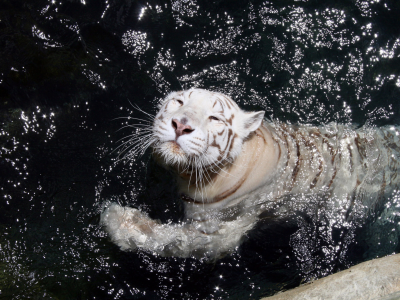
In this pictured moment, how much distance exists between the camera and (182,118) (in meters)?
2.42

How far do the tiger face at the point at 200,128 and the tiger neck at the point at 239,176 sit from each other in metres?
0.12

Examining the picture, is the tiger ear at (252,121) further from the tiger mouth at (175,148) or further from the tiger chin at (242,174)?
the tiger mouth at (175,148)

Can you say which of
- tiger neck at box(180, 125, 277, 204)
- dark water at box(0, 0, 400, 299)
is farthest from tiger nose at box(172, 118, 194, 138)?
dark water at box(0, 0, 400, 299)

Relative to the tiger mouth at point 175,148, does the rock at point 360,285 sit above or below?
below

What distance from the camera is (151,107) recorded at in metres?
4.08

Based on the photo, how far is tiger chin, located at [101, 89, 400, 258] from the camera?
2773 mm

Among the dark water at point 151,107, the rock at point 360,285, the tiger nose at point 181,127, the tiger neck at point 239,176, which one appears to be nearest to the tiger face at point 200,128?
the tiger nose at point 181,127

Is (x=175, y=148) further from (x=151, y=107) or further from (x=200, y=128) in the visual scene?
(x=151, y=107)

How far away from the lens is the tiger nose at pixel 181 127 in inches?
93.9

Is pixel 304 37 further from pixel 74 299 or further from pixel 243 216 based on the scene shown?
pixel 74 299

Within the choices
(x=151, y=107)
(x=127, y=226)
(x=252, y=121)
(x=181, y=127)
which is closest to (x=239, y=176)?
(x=252, y=121)

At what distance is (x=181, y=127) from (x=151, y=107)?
180cm

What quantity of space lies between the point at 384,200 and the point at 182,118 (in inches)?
104

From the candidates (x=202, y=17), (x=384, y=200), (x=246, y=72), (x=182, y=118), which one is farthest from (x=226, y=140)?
(x=202, y=17)
